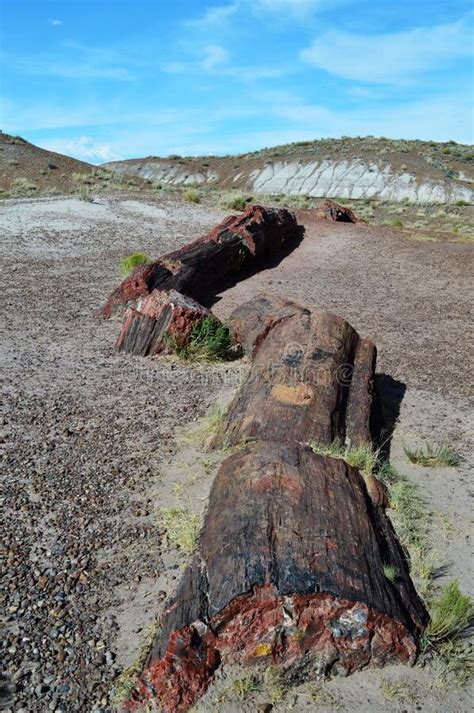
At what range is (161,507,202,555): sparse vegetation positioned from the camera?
177 inches

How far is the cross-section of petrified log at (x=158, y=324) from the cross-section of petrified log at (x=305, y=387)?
121cm

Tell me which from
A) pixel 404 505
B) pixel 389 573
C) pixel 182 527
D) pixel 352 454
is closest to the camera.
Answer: pixel 389 573

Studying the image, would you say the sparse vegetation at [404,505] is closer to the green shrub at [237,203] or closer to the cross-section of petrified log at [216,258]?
the cross-section of petrified log at [216,258]

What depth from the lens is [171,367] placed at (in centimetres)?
834

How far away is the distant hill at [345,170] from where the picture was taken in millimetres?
48750

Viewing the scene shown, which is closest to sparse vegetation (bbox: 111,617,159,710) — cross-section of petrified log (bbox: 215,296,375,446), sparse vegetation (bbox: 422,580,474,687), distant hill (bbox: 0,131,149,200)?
sparse vegetation (bbox: 422,580,474,687)

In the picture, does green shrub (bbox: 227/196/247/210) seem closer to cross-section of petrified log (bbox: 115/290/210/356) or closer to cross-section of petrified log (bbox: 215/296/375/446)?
cross-section of petrified log (bbox: 115/290/210/356)

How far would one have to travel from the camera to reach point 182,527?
4.70 metres

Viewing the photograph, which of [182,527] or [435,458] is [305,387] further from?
[182,527]

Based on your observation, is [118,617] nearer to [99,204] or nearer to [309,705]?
[309,705]

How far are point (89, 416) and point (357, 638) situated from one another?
159 inches

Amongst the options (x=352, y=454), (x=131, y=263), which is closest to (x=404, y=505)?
(x=352, y=454)

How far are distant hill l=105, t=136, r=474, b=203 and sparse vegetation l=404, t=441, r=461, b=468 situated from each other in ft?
129

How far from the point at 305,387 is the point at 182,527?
1.94 meters
